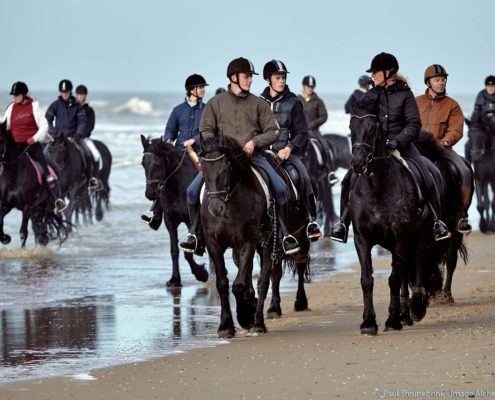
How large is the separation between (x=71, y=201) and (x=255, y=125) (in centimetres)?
1369

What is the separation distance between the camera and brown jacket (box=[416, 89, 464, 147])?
1412 centimetres

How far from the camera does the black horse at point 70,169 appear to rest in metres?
24.2

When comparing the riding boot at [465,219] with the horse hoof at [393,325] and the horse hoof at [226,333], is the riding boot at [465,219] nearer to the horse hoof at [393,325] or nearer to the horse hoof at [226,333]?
the horse hoof at [393,325]

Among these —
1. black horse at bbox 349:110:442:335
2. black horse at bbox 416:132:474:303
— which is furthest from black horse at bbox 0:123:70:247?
black horse at bbox 349:110:442:335

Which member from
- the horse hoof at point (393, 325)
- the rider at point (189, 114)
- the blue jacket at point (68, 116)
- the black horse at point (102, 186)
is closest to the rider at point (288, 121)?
the horse hoof at point (393, 325)

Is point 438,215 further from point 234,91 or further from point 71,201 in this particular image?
point 71,201

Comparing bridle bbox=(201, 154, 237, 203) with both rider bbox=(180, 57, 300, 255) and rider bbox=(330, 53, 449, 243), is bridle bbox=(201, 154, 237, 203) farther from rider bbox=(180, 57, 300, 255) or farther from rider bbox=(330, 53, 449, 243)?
rider bbox=(330, 53, 449, 243)

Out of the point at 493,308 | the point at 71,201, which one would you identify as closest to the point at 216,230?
the point at 493,308

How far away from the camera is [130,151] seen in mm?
48156

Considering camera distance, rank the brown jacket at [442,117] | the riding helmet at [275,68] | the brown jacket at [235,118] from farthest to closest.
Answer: the brown jacket at [442,117] < the riding helmet at [275,68] < the brown jacket at [235,118]

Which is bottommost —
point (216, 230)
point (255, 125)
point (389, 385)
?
point (389, 385)

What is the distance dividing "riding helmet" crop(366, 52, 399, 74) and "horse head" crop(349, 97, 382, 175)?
0.78m

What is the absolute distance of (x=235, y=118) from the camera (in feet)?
39.2

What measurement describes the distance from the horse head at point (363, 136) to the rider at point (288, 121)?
218 centimetres
